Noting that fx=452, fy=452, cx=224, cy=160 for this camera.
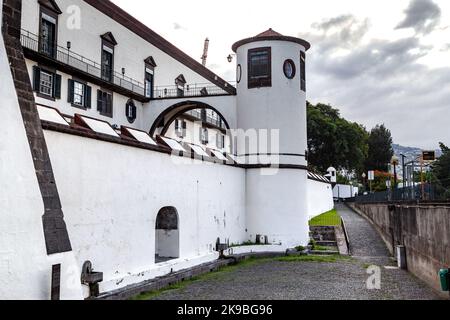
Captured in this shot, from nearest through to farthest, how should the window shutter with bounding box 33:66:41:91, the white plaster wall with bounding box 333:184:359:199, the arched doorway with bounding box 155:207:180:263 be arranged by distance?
the arched doorway with bounding box 155:207:180:263 → the window shutter with bounding box 33:66:41:91 → the white plaster wall with bounding box 333:184:359:199

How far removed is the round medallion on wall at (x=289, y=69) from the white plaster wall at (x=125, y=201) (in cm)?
645

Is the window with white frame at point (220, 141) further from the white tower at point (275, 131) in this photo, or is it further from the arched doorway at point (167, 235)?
the arched doorway at point (167, 235)

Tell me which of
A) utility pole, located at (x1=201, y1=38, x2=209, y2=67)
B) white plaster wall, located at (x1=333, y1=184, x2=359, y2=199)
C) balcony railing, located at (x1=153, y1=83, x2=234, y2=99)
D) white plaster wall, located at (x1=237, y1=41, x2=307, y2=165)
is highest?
utility pole, located at (x1=201, y1=38, x2=209, y2=67)

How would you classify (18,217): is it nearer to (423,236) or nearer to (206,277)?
(206,277)

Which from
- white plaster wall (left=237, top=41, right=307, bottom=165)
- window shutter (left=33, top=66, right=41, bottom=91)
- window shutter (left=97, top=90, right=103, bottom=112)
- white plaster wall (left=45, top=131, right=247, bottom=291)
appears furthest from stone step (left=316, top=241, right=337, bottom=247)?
window shutter (left=33, top=66, right=41, bottom=91)

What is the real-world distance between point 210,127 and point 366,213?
494 inches

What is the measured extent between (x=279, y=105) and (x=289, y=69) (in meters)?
1.84

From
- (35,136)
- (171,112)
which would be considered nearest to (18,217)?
(35,136)

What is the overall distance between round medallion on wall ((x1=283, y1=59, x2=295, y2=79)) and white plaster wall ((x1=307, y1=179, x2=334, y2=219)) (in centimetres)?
1255

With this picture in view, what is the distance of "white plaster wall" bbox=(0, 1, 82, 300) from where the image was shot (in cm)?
654

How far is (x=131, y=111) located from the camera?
23078 mm

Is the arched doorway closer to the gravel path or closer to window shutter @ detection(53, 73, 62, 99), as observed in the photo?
the gravel path

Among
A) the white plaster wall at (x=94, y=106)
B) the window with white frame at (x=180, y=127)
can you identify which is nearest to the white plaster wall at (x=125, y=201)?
the white plaster wall at (x=94, y=106)

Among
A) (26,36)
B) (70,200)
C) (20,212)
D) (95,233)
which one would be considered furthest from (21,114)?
(26,36)
